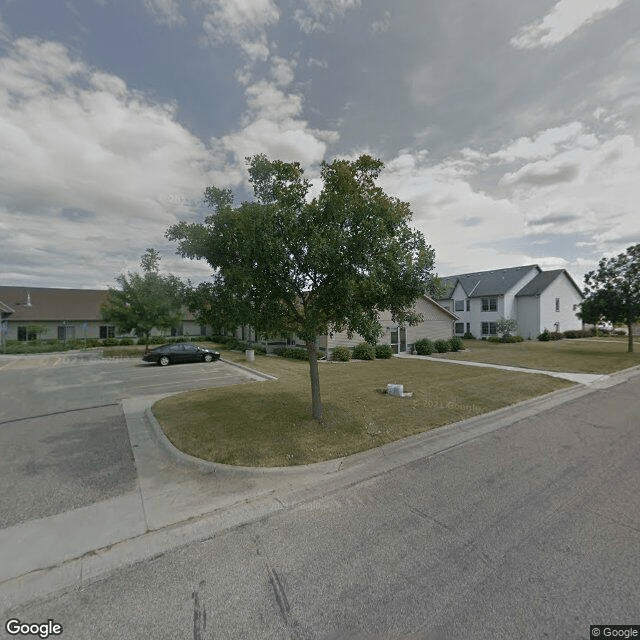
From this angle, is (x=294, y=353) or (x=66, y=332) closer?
(x=294, y=353)

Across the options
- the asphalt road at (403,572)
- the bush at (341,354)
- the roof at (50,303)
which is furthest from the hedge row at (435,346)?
the roof at (50,303)

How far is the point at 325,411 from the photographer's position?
27.4ft

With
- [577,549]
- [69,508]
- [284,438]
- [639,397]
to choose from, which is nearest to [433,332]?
[639,397]

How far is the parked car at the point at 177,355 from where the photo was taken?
19.1 m

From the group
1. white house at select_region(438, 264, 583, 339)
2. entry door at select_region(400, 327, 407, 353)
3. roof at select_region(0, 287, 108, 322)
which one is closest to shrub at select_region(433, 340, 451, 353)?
entry door at select_region(400, 327, 407, 353)

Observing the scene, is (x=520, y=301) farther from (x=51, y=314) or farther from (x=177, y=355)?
(x=51, y=314)

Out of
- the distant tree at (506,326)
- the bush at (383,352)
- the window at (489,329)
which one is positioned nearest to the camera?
the bush at (383,352)

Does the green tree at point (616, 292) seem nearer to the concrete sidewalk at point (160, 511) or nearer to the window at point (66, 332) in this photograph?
the concrete sidewalk at point (160, 511)

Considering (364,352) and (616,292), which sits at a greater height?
(616,292)

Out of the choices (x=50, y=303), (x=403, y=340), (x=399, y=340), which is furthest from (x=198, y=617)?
(x=50, y=303)

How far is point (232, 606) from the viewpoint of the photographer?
2.73 meters

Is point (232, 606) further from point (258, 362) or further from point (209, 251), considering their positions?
point (258, 362)

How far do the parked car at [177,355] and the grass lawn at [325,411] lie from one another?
8.61 meters

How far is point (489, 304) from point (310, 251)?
37.8 m
